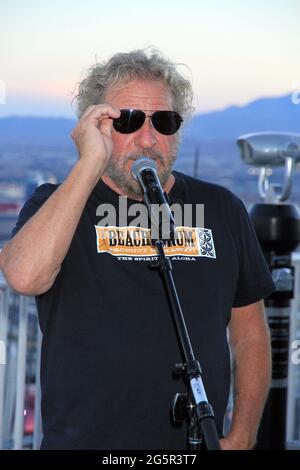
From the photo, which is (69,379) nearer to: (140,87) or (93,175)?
(93,175)

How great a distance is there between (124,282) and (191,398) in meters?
0.47

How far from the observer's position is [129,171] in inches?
81.4

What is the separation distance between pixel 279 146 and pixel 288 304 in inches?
30.3

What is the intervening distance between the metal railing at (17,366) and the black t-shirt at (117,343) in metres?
1.46

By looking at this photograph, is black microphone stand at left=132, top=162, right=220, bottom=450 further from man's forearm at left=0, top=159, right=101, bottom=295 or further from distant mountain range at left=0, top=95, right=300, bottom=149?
distant mountain range at left=0, top=95, right=300, bottom=149

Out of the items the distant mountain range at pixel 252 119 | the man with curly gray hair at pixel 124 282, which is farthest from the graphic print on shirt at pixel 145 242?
the distant mountain range at pixel 252 119

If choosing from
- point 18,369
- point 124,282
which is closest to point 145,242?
point 124,282

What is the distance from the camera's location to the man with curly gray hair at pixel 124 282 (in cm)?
191

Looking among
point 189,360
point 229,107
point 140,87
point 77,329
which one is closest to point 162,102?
point 140,87

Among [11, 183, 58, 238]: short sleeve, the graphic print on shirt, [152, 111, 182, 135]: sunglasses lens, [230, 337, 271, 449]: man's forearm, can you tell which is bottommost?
[230, 337, 271, 449]: man's forearm

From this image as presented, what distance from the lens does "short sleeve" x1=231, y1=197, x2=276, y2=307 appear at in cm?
221

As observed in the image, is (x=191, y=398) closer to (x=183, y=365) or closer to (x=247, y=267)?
(x=183, y=365)

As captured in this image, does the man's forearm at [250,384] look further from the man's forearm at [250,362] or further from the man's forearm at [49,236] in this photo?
the man's forearm at [49,236]

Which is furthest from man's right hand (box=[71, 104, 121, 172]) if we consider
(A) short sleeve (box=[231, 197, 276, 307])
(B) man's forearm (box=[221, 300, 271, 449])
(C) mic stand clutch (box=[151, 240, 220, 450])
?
(B) man's forearm (box=[221, 300, 271, 449])
